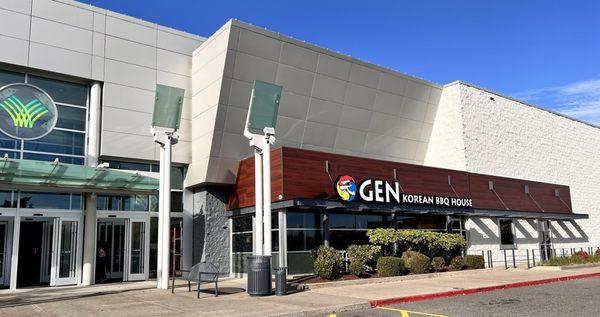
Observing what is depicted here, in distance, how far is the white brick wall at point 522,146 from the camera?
28.3 meters

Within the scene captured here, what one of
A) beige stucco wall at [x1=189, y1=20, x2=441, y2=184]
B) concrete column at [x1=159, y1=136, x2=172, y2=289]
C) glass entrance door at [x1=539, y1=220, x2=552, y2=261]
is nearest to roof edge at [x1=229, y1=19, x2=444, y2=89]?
beige stucco wall at [x1=189, y1=20, x2=441, y2=184]

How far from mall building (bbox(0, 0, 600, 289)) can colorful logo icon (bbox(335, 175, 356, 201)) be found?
2.3 inches

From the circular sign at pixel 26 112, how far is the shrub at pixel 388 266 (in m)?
13.6

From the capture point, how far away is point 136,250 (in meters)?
20.5

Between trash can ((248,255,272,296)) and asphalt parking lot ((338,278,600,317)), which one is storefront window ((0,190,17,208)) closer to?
trash can ((248,255,272,296))

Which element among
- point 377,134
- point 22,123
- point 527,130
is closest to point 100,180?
point 22,123

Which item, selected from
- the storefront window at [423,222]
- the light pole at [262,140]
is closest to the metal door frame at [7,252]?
the light pole at [262,140]

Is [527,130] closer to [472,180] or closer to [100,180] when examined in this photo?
[472,180]

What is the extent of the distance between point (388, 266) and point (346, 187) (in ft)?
11.2

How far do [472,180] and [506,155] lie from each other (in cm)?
557

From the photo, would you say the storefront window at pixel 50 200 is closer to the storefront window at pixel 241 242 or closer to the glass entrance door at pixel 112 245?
the glass entrance door at pixel 112 245

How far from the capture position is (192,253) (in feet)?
71.6

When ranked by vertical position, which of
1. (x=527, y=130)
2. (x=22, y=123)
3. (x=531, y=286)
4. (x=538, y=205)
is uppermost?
(x=527, y=130)

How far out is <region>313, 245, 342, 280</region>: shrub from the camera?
58.4 feet
